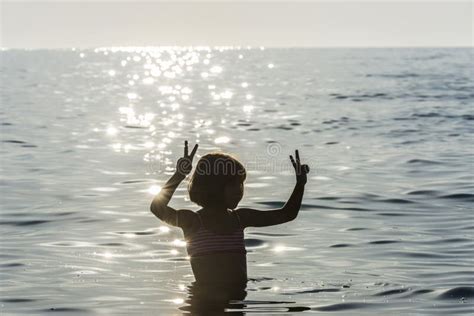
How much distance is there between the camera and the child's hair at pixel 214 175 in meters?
8.94

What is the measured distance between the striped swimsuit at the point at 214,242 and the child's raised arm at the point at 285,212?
0.10 metres

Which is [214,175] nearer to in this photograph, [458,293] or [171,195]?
[171,195]

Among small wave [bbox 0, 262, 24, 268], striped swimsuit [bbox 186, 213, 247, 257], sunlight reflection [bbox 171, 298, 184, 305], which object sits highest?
striped swimsuit [bbox 186, 213, 247, 257]

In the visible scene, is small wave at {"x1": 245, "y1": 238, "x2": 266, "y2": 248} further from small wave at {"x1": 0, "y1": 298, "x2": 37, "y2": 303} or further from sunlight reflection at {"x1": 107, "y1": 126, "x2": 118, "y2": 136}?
sunlight reflection at {"x1": 107, "y1": 126, "x2": 118, "y2": 136}

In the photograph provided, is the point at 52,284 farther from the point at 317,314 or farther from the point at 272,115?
the point at 272,115

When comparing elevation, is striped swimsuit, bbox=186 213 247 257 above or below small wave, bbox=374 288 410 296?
above

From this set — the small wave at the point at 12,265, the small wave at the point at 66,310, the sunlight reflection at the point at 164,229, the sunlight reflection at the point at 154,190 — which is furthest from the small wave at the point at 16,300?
the sunlight reflection at the point at 154,190

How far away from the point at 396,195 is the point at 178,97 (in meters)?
41.5

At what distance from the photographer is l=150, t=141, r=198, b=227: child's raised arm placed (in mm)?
8508

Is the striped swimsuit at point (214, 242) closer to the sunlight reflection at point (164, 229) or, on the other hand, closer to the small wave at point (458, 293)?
the small wave at point (458, 293)

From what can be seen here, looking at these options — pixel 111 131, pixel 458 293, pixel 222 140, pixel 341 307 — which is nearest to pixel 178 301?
pixel 341 307

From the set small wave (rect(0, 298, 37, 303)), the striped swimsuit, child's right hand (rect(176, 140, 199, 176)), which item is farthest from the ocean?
child's right hand (rect(176, 140, 199, 176))

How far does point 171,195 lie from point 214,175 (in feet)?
1.49

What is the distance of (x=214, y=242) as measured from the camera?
9.22m
